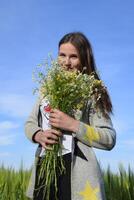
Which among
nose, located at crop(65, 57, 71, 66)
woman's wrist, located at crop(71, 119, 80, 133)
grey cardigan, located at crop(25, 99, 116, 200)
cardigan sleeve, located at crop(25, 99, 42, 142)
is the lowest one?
grey cardigan, located at crop(25, 99, 116, 200)

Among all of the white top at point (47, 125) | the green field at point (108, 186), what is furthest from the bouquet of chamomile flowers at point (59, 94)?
the green field at point (108, 186)

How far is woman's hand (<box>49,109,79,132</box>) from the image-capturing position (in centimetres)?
250

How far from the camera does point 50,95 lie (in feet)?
8.50

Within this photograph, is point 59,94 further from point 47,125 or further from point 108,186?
point 108,186

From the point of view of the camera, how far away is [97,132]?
259 cm

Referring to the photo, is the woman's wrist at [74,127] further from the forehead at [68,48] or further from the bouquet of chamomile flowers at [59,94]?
the forehead at [68,48]

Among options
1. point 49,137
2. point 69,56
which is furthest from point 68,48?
point 49,137

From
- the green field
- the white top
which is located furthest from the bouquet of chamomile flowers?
the green field

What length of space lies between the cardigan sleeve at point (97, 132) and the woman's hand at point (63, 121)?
32 millimetres

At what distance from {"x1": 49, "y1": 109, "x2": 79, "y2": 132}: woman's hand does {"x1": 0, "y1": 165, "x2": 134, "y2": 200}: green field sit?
6.07 feet

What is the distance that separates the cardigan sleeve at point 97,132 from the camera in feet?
8.35

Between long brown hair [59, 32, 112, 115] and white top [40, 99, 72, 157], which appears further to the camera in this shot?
long brown hair [59, 32, 112, 115]

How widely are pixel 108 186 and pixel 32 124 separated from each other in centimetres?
188

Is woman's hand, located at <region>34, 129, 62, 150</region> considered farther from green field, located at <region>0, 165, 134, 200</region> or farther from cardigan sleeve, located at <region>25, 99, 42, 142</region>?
green field, located at <region>0, 165, 134, 200</region>
